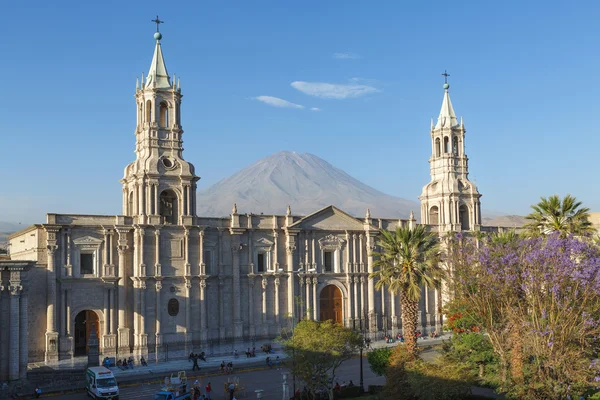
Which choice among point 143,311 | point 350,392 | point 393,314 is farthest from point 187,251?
point 393,314

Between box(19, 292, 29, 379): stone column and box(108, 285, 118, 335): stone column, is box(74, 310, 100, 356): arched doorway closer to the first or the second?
box(108, 285, 118, 335): stone column

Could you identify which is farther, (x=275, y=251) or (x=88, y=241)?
(x=275, y=251)

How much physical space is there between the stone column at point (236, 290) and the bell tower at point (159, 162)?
14.2ft

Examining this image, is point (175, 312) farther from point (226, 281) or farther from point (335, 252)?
point (335, 252)

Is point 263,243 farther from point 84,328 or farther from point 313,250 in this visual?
point 84,328

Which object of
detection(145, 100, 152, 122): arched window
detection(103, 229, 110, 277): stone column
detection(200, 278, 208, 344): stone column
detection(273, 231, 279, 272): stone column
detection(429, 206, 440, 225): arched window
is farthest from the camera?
detection(429, 206, 440, 225): arched window

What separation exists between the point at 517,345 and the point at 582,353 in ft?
11.3

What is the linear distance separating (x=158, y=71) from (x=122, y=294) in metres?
18.5

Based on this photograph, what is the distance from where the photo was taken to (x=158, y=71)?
52562 millimetres

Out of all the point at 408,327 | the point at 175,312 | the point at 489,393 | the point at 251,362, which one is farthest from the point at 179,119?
the point at 489,393

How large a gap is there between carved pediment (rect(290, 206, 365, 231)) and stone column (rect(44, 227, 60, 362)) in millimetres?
20585

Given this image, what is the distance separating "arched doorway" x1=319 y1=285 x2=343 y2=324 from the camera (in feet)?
188

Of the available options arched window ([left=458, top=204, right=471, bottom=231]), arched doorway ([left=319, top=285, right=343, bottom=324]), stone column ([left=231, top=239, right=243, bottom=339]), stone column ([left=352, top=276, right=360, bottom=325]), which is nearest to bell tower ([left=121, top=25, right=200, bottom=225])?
stone column ([left=231, top=239, right=243, bottom=339])

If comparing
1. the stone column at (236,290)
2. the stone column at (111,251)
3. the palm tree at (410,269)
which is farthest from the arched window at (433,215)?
the stone column at (111,251)
